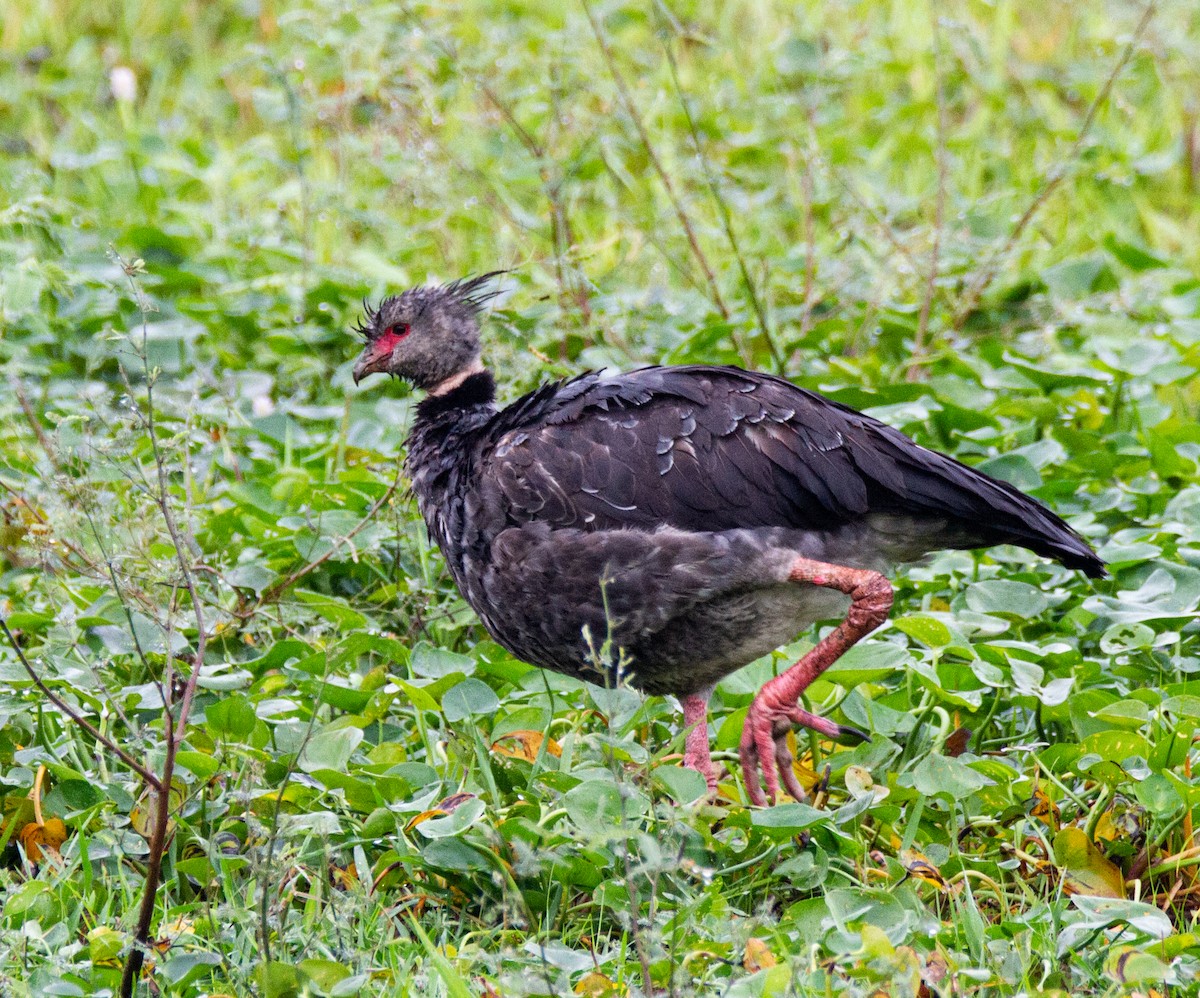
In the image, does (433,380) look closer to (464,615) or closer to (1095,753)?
(464,615)

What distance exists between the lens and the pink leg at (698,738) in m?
3.76

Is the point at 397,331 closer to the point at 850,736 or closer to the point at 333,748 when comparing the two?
the point at 333,748

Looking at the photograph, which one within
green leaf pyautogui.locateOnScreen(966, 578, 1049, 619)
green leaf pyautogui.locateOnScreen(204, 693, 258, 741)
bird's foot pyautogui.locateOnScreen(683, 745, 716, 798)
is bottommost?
bird's foot pyautogui.locateOnScreen(683, 745, 716, 798)

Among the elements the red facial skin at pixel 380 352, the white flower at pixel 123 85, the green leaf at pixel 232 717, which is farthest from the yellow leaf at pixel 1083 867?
the white flower at pixel 123 85

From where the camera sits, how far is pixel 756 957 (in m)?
2.88

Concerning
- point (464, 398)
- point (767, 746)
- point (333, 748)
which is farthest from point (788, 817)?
point (464, 398)

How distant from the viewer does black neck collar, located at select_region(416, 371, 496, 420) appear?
168 inches

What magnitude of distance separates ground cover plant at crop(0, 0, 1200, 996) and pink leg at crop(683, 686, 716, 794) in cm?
9

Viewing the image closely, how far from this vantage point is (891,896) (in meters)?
3.03

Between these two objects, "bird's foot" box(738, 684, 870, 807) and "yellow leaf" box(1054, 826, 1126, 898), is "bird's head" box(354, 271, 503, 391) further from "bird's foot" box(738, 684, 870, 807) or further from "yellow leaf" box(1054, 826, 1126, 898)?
"yellow leaf" box(1054, 826, 1126, 898)

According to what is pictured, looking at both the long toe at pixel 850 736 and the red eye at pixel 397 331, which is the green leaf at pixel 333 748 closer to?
the long toe at pixel 850 736

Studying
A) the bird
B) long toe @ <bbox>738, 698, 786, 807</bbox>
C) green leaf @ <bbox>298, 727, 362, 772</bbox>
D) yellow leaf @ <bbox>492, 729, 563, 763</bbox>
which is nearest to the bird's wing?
the bird

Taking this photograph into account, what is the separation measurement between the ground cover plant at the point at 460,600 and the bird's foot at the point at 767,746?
0.30ft

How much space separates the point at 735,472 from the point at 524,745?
0.89 m
